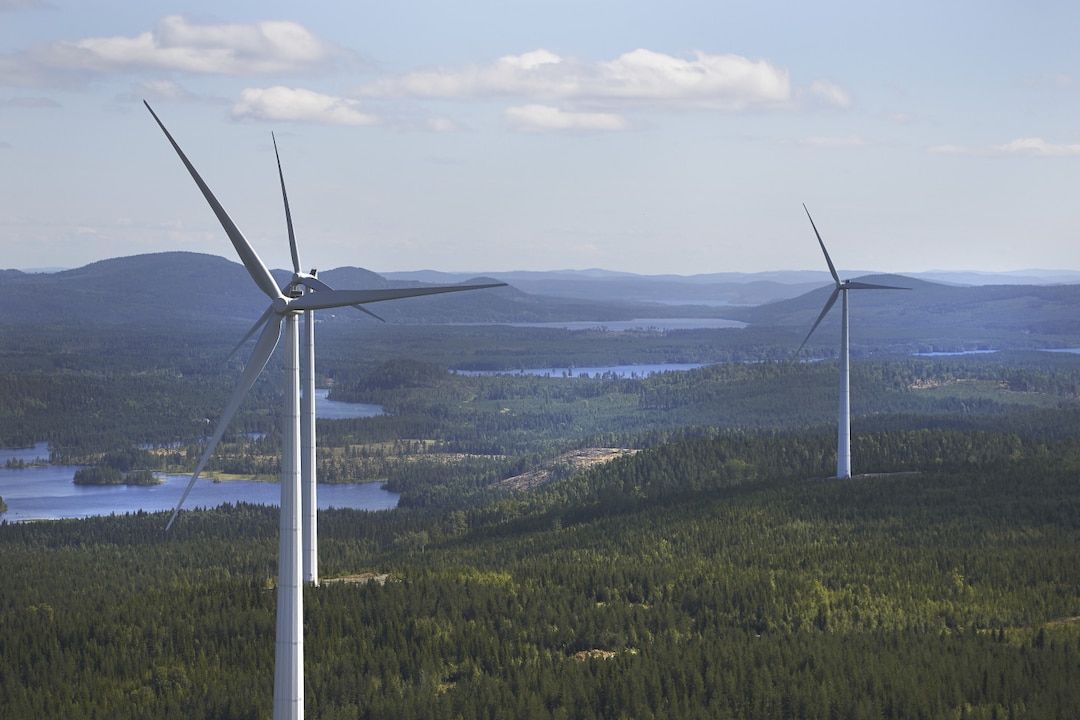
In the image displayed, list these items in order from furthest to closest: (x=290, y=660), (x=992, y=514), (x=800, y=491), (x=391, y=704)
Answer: (x=800, y=491)
(x=992, y=514)
(x=391, y=704)
(x=290, y=660)

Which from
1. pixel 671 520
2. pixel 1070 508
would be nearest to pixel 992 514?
pixel 1070 508

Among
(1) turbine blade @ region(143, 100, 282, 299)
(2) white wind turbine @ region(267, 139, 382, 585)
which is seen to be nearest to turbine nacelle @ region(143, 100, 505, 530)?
(1) turbine blade @ region(143, 100, 282, 299)

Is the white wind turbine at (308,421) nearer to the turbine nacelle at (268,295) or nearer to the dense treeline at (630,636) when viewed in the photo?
the dense treeline at (630,636)

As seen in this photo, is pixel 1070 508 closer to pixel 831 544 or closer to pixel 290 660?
pixel 831 544

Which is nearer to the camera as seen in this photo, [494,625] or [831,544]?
[494,625]

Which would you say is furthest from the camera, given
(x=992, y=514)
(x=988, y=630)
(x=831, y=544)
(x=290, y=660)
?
(x=992, y=514)

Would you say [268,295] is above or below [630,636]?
above

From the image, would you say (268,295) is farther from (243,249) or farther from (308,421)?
(308,421)

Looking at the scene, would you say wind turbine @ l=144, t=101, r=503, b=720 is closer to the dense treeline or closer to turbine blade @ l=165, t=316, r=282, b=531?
turbine blade @ l=165, t=316, r=282, b=531

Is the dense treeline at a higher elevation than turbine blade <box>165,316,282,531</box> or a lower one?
lower

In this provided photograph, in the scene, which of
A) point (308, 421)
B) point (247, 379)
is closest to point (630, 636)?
point (308, 421)

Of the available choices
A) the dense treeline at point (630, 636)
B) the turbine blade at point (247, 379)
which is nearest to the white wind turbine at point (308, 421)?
the dense treeline at point (630, 636)
